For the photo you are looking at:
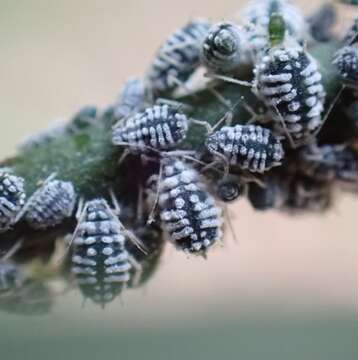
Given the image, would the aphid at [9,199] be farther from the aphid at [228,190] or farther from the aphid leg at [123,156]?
the aphid at [228,190]

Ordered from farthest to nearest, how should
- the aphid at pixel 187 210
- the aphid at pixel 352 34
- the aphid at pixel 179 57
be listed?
the aphid at pixel 179 57, the aphid at pixel 352 34, the aphid at pixel 187 210

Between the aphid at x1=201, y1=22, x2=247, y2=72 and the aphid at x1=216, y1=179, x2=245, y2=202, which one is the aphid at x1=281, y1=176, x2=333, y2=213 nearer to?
the aphid at x1=216, y1=179, x2=245, y2=202

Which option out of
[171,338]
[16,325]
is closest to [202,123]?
[171,338]

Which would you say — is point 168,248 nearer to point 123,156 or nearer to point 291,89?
point 123,156

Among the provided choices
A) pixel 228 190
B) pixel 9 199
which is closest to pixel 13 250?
pixel 9 199

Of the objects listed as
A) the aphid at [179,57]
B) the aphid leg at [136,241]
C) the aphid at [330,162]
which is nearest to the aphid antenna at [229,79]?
the aphid at [179,57]

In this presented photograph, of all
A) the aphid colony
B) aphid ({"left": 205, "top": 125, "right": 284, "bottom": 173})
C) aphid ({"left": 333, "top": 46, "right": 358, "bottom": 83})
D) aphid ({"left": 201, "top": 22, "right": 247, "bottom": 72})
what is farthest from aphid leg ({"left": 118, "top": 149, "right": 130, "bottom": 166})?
aphid ({"left": 333, "top": 46, "right": 358, "bottom": 83})

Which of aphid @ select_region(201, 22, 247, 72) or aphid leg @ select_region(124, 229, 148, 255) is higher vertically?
aphid @ select_region(201, 22, 247, 72)
